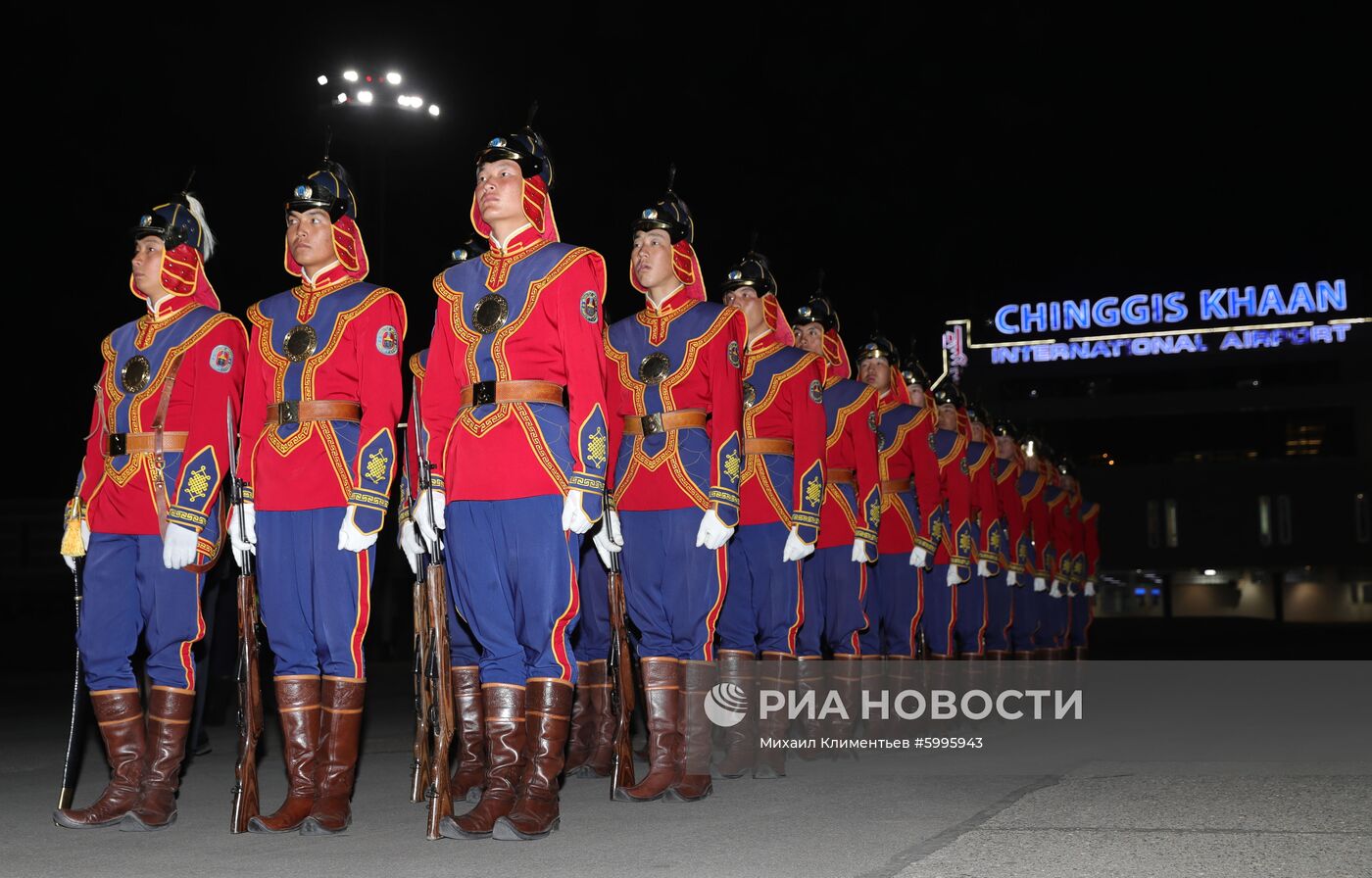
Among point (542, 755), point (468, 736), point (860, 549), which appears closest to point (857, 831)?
point (542, 755)

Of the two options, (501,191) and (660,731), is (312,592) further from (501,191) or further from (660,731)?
(501,191)

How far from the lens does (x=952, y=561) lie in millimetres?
12117

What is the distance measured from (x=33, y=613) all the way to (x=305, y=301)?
69.6 ft

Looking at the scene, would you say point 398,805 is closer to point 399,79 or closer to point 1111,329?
point 399,79

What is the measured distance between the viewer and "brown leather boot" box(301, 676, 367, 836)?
243 inches

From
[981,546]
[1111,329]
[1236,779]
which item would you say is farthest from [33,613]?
[1111,329]

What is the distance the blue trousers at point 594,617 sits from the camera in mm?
8211

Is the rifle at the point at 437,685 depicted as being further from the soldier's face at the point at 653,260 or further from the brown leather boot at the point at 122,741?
the soldier's face at the point at 653,260

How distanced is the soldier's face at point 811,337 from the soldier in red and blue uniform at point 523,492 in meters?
4.90

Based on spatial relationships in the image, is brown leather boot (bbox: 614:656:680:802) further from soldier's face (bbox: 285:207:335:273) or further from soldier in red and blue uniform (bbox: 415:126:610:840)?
soldier's face (bbox: 285:207:335:273)

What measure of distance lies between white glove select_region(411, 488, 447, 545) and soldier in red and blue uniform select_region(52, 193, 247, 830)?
3.07 ft

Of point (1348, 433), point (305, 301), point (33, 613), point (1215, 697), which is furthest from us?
point (1348, 433)

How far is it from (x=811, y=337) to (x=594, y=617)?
353cm

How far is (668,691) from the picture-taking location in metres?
6.97
